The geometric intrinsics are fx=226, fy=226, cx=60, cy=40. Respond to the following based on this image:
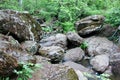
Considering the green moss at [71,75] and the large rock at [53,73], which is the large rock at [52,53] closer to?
the large rock at [53,73]

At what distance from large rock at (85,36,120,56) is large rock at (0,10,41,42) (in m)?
2.48

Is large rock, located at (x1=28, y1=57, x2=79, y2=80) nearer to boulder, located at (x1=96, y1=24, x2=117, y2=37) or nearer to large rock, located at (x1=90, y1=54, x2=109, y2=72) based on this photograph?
large rock, located at (x1=90, y1=54, x2=109, y2=72)

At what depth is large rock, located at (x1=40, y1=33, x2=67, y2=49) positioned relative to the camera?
30.0 feet

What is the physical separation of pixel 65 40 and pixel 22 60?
16.3 feet

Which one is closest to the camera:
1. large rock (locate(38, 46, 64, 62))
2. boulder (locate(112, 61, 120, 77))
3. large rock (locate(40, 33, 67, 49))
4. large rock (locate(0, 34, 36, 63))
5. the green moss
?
large rock (locate(0, 34, 36, 63))

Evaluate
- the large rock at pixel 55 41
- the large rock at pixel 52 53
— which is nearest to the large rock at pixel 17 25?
the large rock at pixel 55 41

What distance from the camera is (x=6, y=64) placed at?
4.26m

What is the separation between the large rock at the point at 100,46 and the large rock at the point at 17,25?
2478 millimetres

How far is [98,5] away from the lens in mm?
14242

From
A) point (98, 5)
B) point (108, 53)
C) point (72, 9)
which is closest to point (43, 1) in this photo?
point (72, 9)

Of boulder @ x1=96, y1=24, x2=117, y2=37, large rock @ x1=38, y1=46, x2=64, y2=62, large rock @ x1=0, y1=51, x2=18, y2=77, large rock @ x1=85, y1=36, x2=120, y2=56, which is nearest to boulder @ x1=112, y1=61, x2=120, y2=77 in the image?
large rock @ x1=85, y1=36, x2=120, y2=56

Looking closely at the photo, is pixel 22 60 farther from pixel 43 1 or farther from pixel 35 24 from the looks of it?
pixel 43 1

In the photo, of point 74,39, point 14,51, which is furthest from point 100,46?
point 14,51

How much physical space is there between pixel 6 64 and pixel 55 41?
5064 millimetres
